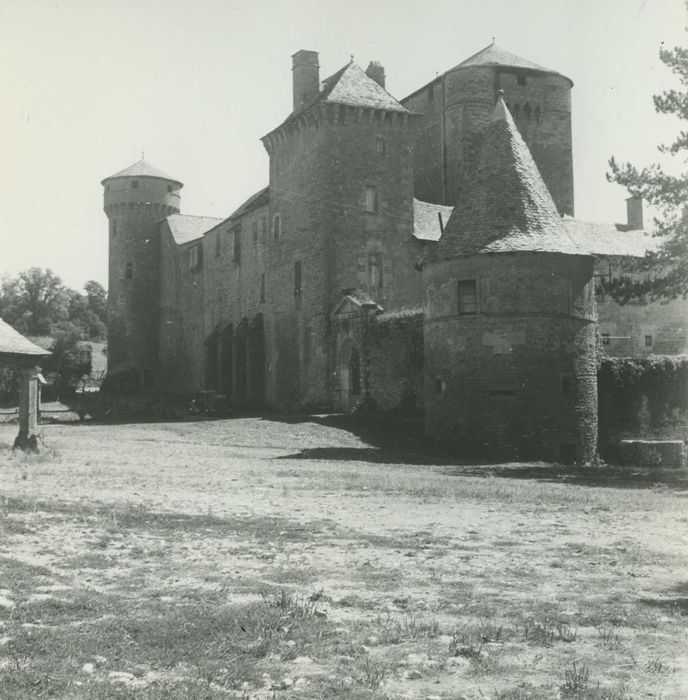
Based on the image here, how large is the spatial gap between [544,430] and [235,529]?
1636cm

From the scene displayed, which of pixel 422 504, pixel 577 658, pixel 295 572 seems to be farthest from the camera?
pixel 422 504

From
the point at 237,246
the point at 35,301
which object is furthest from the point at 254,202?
the point at 35,301

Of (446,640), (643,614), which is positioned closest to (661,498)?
(643,614)

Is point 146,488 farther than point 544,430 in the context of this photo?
No

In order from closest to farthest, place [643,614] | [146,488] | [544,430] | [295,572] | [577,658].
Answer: [577,658], [643,614], [295,572], [146,488], [544,430]

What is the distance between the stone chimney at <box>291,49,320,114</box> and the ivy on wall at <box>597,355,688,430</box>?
19991mm

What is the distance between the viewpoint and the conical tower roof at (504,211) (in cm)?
2564

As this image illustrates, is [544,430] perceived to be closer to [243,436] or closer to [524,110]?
[243,436]

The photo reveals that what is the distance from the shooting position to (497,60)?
50.1 meters

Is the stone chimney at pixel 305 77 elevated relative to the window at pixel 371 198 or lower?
elevated

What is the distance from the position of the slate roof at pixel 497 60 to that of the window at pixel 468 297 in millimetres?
27614

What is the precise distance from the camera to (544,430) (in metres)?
25.2

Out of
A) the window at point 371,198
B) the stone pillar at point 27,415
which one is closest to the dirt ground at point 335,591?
the stone pillar at point 27,415

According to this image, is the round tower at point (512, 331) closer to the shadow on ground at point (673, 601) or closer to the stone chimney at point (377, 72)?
the shadow on ground at point (673, 601)
